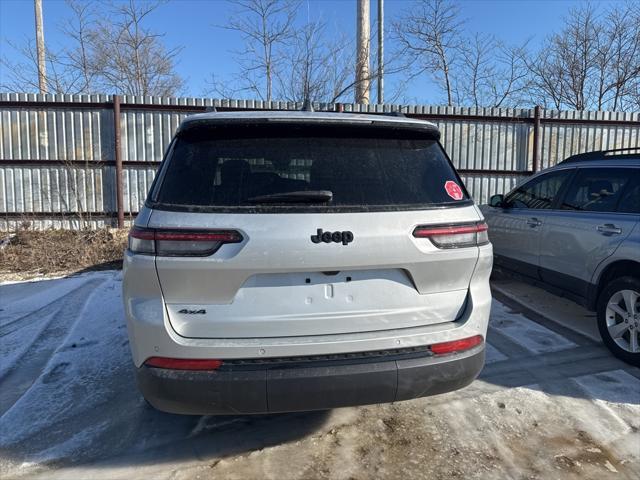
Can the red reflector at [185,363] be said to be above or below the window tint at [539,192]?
below

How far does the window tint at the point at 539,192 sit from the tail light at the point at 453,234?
302 cm

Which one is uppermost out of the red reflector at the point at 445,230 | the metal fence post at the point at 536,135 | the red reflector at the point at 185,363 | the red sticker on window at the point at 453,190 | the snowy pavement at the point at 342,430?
the metal fence post at the point at 536,135

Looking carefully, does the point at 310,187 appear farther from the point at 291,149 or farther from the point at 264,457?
the point at 264,457

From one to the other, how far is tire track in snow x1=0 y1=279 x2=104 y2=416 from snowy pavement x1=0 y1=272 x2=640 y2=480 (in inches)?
0.9

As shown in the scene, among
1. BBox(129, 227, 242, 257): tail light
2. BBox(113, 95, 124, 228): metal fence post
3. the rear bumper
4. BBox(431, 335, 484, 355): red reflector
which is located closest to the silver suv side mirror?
BBox(431, 335, 484, 355): red reflector

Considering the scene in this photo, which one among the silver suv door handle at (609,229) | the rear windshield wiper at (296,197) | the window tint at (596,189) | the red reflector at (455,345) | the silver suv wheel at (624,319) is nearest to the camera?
the rear windshield wiper at (296,197)

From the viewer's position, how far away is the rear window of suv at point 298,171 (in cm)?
222

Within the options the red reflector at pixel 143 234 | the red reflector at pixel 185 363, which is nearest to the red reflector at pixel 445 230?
the red reflector at pixel 185 363

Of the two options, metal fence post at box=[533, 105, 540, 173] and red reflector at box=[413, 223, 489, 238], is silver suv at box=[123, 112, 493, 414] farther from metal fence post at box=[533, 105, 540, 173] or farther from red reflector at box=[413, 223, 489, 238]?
metal fence post at box=[533, 105, 540, 173]

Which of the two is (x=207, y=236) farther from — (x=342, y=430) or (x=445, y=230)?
(x=342, y=430)

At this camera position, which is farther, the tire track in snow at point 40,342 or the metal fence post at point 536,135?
the metal fence post at point 536,135

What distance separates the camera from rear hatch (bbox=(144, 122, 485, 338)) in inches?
83.2

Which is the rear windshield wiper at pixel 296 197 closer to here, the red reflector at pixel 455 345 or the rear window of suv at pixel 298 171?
the rear window of suv at pixel 298 171

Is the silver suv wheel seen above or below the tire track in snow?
above
